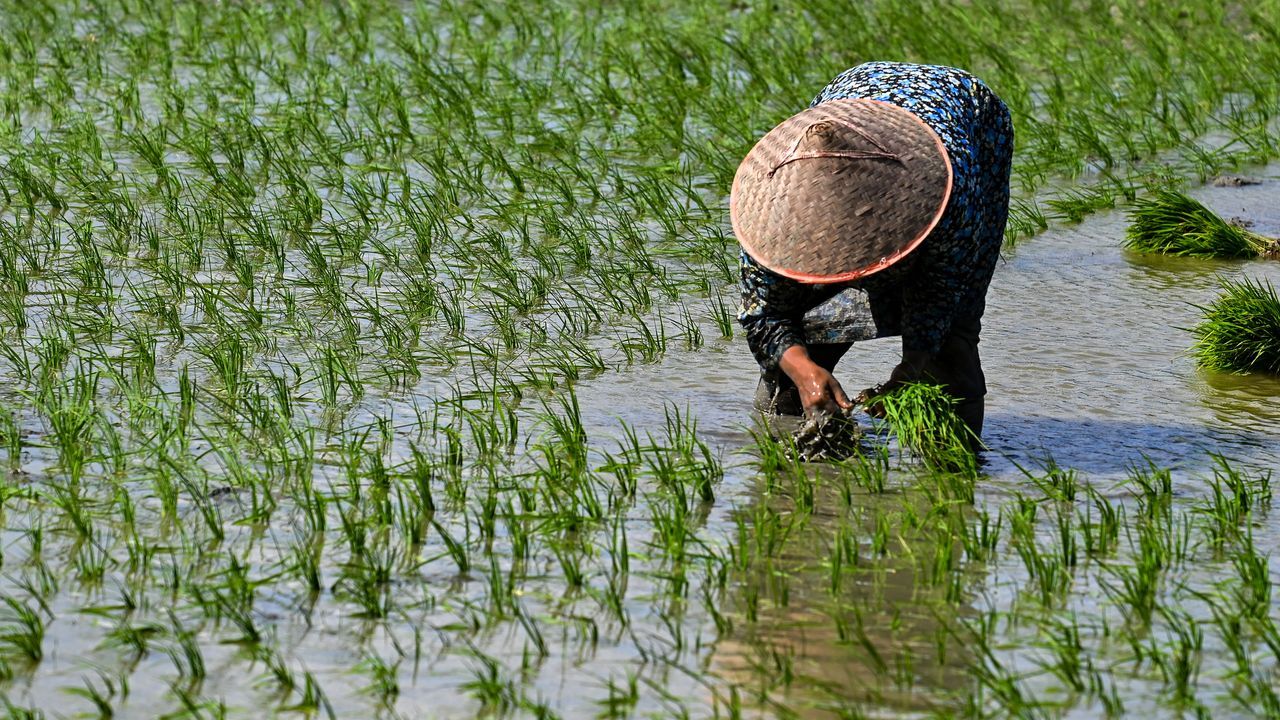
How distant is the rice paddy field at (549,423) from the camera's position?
3320mm

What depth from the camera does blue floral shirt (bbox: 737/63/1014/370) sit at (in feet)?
13.2

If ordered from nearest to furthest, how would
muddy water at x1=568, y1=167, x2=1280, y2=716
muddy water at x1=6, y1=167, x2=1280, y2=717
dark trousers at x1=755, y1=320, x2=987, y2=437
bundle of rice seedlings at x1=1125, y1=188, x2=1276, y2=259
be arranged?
muddy water at x1=6, y1=167, x2=1280, y2=717 → muddy water at x1=568, y1=167, x2=1280, y2=716 → dark trousers at x1=755, y1=320, x2=987, y2=437 → bundle of rice seedlings at x1=1125, y1=188, x2=1276, y2=259

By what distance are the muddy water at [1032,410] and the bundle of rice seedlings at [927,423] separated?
0.36 feet

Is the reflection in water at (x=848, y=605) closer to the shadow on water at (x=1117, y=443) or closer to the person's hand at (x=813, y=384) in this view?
the person's hand at (x=813, y=384)

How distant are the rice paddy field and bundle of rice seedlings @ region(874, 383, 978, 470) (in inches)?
2.2

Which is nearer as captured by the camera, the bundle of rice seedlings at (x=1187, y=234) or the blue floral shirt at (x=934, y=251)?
the blue floral shirt at (x=934, y=251)

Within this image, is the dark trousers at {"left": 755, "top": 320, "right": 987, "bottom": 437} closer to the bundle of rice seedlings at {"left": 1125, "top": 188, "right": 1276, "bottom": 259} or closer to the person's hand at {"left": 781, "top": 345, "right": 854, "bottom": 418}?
the person's hand at {"left": 781, "top": 345, "right": 854, "bottom": 418}

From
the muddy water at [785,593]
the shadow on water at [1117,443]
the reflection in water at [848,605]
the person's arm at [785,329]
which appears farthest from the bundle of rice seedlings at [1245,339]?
the person's arm at [785,329]

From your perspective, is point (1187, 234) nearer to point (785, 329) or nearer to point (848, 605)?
point (785, 329)

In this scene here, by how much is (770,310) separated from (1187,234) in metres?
3.27

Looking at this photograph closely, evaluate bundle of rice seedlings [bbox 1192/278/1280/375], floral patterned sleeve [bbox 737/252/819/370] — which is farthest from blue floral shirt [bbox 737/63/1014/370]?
bundle of rice seedlings [bbox 1192/278/1280/375]

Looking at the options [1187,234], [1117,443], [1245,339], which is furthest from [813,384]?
[1187,234]

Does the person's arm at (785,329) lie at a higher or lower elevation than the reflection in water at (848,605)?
higher

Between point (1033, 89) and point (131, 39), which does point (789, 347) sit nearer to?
point (1033, 89)
